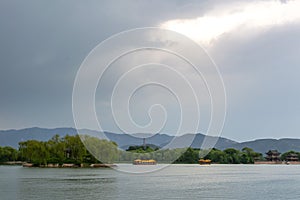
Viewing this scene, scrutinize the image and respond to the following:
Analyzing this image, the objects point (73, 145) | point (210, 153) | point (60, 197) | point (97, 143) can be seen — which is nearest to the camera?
point (60, 197)

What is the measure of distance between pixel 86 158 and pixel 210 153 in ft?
103

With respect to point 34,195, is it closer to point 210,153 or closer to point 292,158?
point 210,153

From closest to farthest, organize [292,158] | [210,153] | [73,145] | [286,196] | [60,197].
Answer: [60,197]
[286,196]
[73,145]
[210,153]
[292,158]

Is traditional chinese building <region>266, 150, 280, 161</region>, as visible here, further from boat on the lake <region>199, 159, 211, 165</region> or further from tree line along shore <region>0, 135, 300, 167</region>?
tree line along shore <region>0, 135, 300, 167</region>

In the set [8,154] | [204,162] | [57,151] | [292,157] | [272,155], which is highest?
[8,154]

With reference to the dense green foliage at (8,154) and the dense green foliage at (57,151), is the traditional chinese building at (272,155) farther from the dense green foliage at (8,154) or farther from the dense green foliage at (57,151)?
the dense green foliage at (8,154)

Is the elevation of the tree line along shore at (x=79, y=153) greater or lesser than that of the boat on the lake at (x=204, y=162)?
greater

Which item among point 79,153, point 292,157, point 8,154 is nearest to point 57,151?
point 79,153

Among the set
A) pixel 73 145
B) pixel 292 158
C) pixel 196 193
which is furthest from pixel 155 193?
pixel 292 158

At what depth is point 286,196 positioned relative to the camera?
2180 cm

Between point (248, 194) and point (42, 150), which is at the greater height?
point (42, 150)

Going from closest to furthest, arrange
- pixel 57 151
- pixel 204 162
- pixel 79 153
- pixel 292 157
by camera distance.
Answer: pixel 79 153
pixel 57 151
pixel 204 162
pixel 292 157

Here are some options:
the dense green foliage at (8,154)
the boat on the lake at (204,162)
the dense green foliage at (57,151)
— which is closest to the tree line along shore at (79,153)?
the dense green foliage at (57,151)

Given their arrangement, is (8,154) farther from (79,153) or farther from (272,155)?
(272,155)
